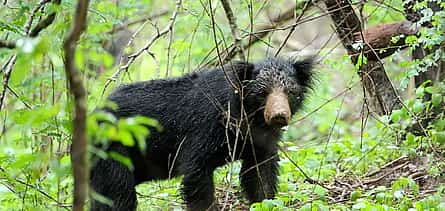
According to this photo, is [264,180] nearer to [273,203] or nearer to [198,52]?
[273,203]

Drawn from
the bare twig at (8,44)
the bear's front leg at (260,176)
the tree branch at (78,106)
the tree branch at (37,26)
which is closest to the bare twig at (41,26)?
the tree branch at (37,26)

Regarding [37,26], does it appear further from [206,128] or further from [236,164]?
[236,164]

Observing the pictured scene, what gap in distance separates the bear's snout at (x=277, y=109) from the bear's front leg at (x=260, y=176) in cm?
59

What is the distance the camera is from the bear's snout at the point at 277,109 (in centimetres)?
531

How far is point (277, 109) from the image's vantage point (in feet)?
17.6

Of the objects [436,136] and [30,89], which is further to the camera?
[30,89]

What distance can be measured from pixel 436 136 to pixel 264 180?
1347 mm

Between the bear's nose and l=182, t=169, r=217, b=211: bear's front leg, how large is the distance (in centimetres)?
77

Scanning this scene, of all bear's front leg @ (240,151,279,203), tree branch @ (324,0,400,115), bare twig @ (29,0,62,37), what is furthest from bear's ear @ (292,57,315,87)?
bare twig @ (29,0,62,37)

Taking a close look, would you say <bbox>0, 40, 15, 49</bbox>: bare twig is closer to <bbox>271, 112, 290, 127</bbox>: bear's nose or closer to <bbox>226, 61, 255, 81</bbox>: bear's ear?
<bbox>271, 112, 290, 127</bbox>: bear's nose

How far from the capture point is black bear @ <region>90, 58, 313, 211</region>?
575 cm

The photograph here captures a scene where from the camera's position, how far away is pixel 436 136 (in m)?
5.72

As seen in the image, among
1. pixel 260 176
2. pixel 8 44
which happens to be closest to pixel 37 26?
pixel 8 44

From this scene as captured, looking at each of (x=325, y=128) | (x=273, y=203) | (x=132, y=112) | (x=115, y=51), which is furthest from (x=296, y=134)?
(x=273, y=203)
